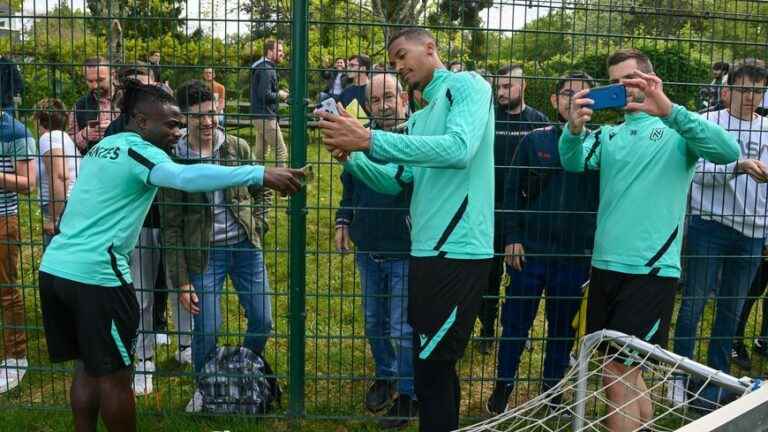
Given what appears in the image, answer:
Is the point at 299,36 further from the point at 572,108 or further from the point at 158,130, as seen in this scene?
the point at 572,108

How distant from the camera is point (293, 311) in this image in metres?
4.45

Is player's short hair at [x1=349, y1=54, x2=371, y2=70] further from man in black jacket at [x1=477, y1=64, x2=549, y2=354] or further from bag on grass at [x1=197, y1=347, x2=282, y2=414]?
bag on grass at [x1=197, y1=347, x2=282, y2=414]

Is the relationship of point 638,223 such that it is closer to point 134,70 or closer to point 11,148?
point 134,70

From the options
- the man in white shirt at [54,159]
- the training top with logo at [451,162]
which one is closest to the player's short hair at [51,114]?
the man in white shirt at [54,159]

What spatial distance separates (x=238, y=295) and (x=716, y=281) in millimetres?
2894

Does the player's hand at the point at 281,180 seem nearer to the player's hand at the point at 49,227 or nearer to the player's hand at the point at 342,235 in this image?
the player's hand at the point at 342,235

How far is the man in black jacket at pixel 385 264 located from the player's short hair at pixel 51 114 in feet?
5.55

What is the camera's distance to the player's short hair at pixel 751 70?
459cm

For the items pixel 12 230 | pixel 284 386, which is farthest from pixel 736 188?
pixel 12 230

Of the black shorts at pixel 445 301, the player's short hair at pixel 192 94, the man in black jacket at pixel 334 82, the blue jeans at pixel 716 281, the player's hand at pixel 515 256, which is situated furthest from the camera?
the blue jeans at pixel 716 281

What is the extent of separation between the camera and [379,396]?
474 cm

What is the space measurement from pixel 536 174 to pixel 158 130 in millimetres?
2079

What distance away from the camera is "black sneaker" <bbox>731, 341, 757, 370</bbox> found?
5648 mm

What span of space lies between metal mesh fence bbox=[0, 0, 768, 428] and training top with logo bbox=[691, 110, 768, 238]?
0.8 inches
